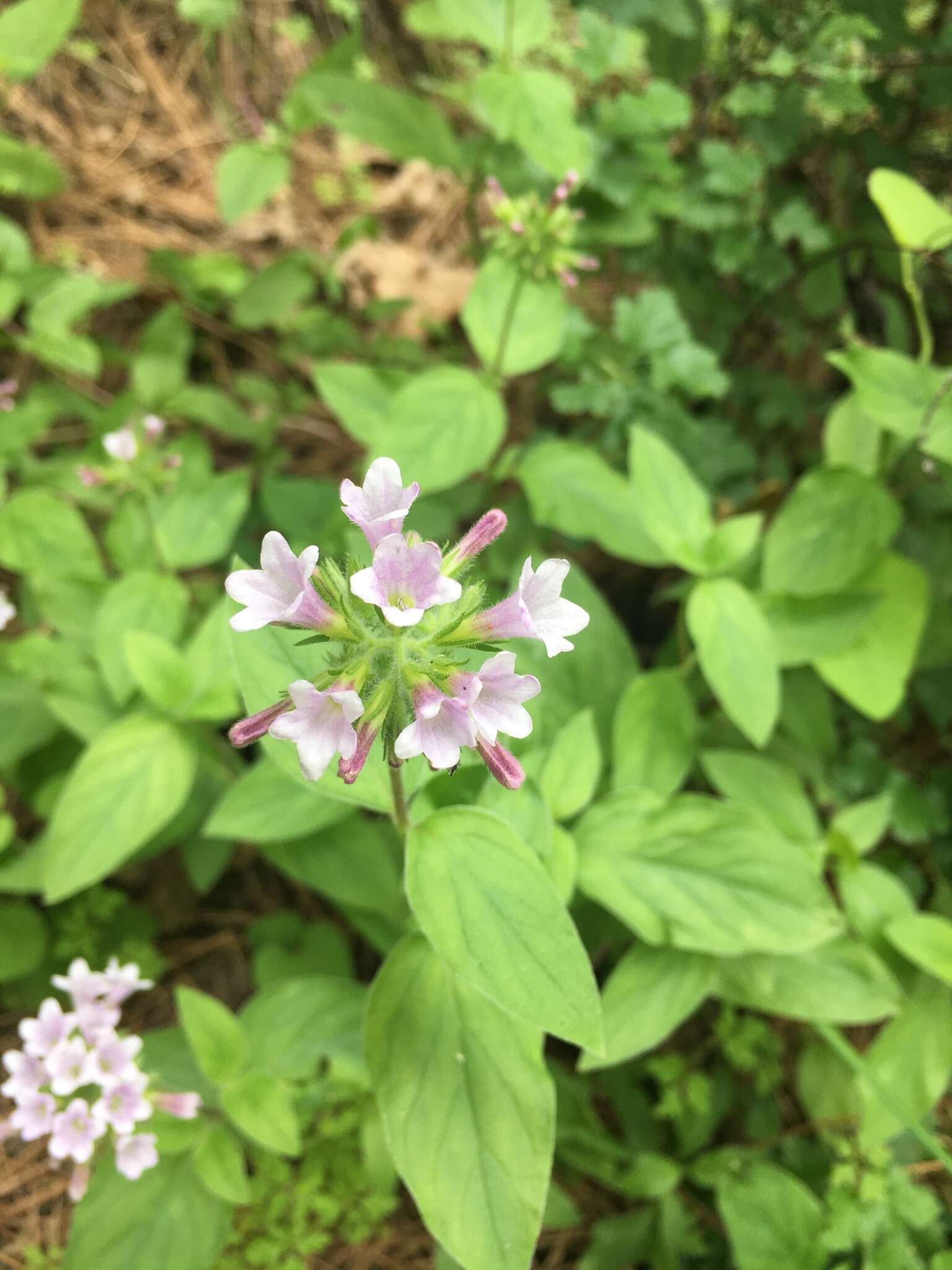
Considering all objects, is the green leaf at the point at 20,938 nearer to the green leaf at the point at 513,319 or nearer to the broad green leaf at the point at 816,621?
the green leaf at the point at 513,319

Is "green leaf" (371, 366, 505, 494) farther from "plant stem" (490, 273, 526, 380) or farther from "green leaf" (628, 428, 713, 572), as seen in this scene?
"green leaf" (628, 428, 713, 572)

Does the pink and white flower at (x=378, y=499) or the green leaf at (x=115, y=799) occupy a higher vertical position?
the pink and white flower at (x=378, y=499)

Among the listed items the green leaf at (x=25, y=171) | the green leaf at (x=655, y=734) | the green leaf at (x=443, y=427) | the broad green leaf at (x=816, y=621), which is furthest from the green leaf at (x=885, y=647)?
the green leaf at (x=25, y=171)

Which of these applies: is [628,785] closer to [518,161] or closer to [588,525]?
[588,525]

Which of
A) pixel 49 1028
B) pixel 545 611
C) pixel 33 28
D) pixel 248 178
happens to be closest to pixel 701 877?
pixel 545 611

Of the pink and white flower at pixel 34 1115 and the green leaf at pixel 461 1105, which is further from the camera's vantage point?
the pink and white flower at pixel 34 1115

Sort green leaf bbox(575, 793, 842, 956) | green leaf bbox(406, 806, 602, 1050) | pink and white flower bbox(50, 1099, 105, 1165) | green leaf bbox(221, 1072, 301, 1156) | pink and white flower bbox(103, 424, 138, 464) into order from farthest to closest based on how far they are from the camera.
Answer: pink and white flower bbox(103, 424, 138, 464)
green leaf bbox(575, 793, 842, 956)
green leaf bbox(221, 1072, 301, 1156)
pink and white flower bbox(50, 1099, 105, 1165)
green leaf bbox(406, 806, 602, 1050)

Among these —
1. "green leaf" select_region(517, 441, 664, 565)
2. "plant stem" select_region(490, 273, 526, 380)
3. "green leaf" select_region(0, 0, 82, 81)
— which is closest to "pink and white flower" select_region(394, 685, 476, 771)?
"green leaf" select_region(517, 441, 664, 565)
